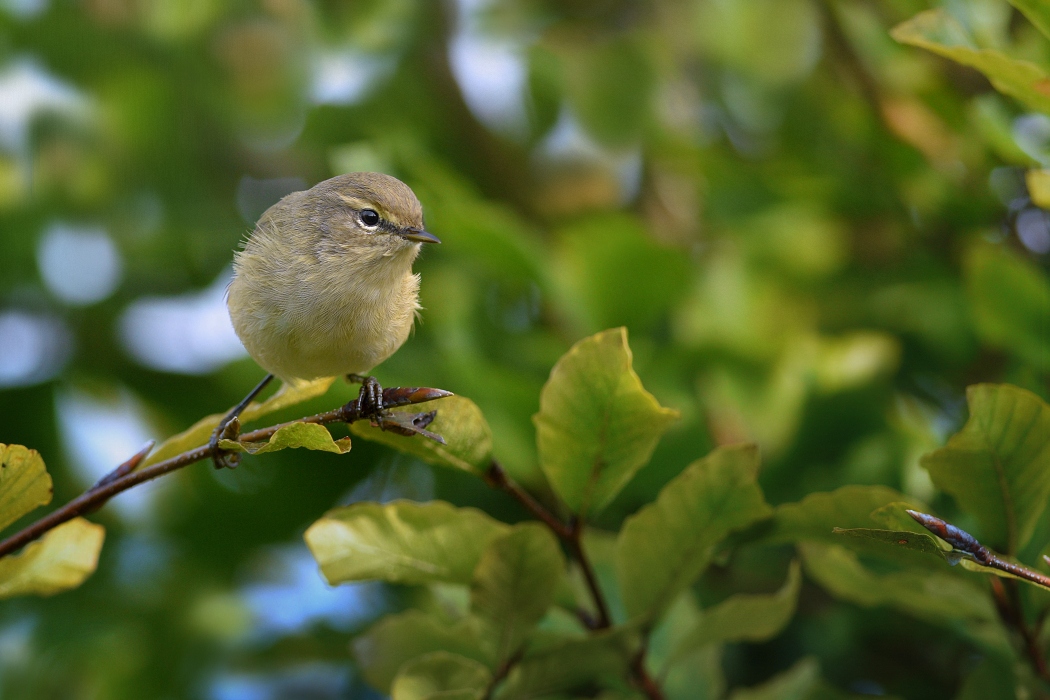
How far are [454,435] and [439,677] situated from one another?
290 mm

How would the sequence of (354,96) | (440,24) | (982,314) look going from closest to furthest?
(982,314)
(354,96)
(440,24)

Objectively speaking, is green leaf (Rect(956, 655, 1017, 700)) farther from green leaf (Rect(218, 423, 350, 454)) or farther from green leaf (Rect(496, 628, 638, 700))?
green leaf (Rect(218, 423, 350, 454))

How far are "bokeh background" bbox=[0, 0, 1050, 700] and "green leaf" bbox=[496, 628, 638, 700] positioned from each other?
1.88 feet

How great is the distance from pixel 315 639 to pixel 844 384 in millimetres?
1160

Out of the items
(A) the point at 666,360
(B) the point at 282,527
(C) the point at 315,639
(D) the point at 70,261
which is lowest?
(C) the point at 315,639

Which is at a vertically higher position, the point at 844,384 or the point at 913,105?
the point at 913,105

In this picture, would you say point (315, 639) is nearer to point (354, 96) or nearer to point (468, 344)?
point (468, 344)

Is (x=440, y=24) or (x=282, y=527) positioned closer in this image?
(x=282, y=527)

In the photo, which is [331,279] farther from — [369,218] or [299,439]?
[299,439]

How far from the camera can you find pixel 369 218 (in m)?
1.41

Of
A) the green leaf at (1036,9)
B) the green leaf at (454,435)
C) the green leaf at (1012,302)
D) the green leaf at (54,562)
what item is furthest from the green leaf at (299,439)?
the green leaf at (1012,302)

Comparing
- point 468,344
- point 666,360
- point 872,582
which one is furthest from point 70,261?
point 872,582

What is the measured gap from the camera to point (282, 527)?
2.01m

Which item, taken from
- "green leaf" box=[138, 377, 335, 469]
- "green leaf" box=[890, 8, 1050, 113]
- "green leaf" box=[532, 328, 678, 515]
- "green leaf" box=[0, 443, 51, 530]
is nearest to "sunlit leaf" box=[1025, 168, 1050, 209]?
"green leaf" box=[890, 8, 1050, 113]
